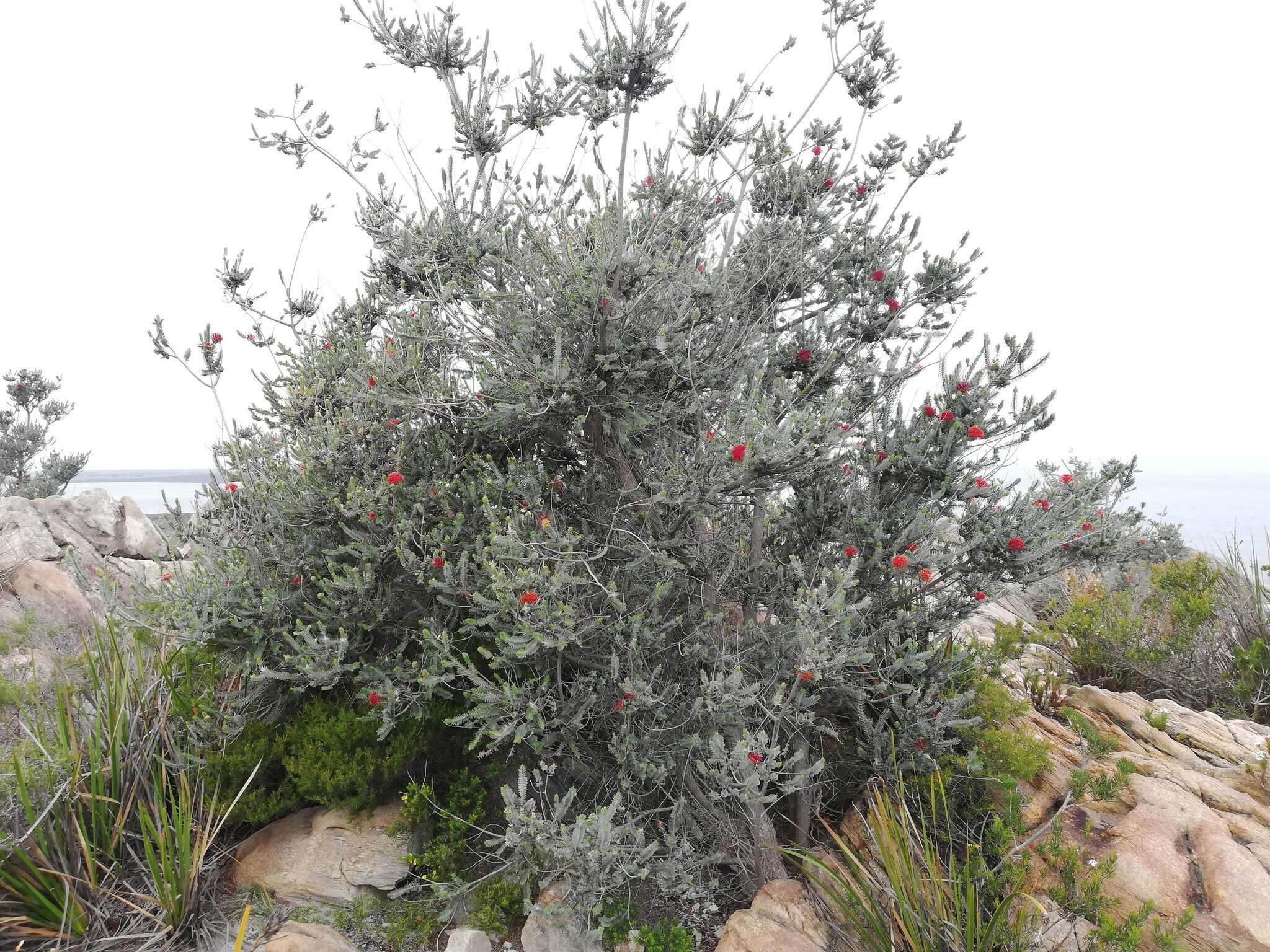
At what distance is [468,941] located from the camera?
4.10 meters

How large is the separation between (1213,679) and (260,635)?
26.2ft

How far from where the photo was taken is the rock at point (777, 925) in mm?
3779

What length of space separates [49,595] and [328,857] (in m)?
7.14

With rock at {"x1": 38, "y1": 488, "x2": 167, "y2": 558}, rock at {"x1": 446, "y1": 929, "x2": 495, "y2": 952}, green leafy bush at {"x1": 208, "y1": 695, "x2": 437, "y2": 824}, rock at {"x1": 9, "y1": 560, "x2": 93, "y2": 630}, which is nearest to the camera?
rock at {"x1": 446, "y1": 929, "x2": 495, "y2": 952}

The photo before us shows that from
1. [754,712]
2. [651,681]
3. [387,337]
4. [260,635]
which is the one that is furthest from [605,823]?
[387,337]

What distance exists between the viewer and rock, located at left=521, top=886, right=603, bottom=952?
4.10m

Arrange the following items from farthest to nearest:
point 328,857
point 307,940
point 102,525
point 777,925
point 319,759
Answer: point 102,525
point 328,857
point 319,759
point 307,940
point 777,925

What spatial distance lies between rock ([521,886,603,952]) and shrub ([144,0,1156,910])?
0.31 meters

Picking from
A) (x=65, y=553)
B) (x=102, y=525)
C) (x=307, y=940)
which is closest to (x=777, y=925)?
(x=307, y=940)

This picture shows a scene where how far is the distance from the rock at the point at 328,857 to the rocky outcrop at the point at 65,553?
10.4 feet

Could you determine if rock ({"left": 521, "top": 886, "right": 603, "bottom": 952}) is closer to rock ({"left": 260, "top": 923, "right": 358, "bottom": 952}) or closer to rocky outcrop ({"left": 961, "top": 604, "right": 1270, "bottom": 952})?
rock ({"left": 260, "top": 923, "right": 358, "bottom": 952})

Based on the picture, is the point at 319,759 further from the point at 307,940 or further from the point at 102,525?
the point at 102,525

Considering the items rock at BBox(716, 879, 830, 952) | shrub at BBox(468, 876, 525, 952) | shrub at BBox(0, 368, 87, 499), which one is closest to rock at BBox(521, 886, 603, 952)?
shrub at BBox(468, 876, 525, 952)

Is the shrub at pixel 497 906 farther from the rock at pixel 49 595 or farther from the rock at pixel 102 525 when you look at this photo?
the rock at pixel 102 525
